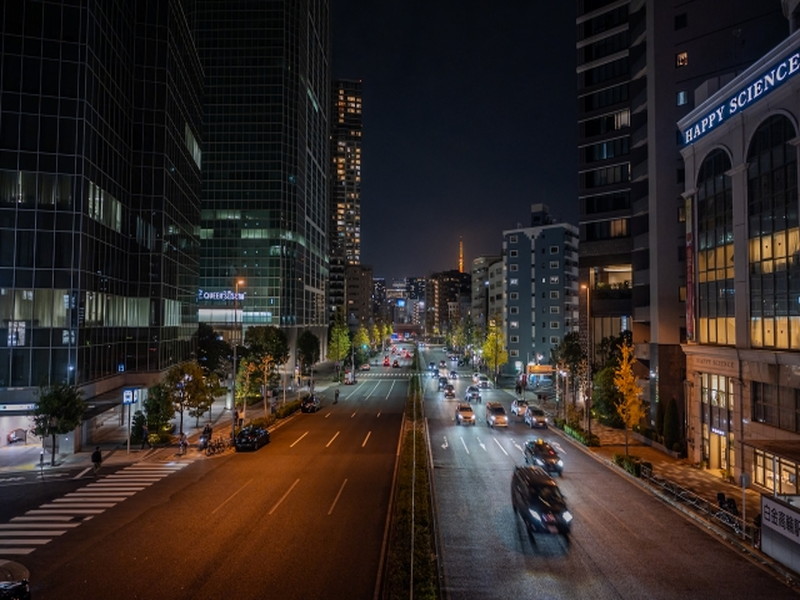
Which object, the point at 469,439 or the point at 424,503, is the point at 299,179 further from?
the point at 424,503

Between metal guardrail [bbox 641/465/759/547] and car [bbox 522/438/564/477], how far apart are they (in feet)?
14.0

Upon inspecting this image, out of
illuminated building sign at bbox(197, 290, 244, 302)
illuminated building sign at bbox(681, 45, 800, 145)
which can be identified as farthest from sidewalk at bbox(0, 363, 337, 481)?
illuminated building sign at bbox(197, 290, 244, 302)

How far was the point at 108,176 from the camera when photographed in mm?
44312

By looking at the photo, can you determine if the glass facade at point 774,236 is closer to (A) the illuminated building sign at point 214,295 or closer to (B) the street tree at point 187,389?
(B) the street tree at point 187,389

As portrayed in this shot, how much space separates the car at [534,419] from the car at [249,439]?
23.0 meters

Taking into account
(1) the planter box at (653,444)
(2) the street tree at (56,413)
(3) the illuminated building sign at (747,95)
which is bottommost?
(1) the planter box at (653,444)

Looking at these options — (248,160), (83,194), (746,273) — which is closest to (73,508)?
(83,194)

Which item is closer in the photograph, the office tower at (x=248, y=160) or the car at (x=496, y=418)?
the car at (x=496, y=418)

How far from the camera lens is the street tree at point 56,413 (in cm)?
3200

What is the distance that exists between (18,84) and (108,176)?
8513mm

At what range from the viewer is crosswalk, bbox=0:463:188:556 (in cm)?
2023

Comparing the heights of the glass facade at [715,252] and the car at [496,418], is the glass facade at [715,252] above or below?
above

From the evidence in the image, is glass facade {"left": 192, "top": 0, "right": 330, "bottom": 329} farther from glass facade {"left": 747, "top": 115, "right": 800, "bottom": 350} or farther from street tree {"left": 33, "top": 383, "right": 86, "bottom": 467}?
glass facade {"left": 747, "top": 115, "right": 800, "bottom": 350}

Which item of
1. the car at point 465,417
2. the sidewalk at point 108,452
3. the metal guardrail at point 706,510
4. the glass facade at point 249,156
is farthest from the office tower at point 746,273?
the glass facade at point 249,156
